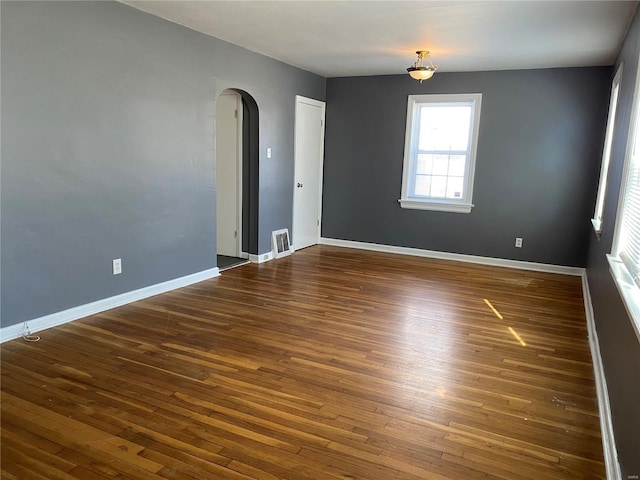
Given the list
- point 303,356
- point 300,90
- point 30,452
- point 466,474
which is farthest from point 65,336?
point 300,90

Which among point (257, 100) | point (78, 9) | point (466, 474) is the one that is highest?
point (78, 9)

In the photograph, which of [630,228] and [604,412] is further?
[630,228]

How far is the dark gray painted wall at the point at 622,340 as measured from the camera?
172cm

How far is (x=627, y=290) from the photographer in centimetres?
214

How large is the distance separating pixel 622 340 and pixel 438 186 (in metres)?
4.25

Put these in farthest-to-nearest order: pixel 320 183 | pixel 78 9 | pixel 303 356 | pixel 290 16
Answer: pixel 320 183, pixel 290 16, pixel 78 9, pixel 303 356

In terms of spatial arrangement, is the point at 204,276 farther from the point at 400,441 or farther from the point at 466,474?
the point at 466,474

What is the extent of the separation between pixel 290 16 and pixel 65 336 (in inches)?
115

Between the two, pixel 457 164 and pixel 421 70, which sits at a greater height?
pixel 421 70

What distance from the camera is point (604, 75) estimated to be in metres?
5.14

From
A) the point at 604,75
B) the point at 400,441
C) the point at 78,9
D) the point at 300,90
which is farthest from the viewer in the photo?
the point at 300,90

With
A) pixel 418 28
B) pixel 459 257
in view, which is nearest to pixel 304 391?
pixel 418 28

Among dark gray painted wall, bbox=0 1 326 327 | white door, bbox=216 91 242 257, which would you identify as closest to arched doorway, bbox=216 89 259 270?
white door, bbox=216 91 242 257

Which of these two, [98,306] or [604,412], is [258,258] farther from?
[604,412]
